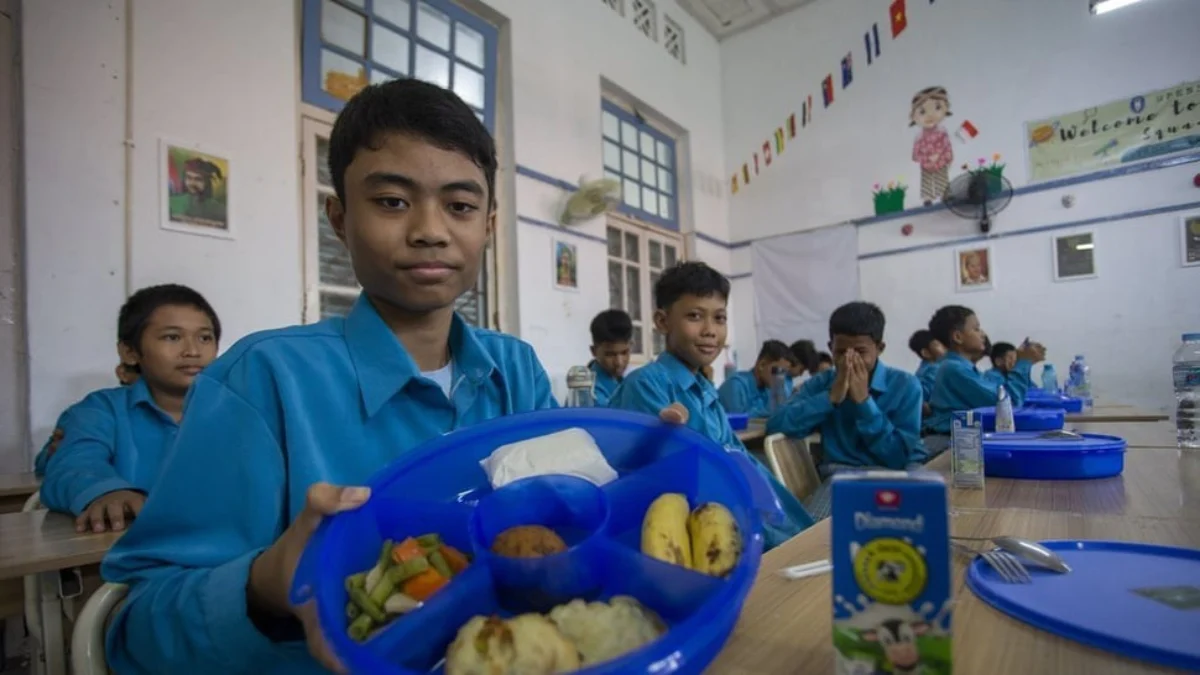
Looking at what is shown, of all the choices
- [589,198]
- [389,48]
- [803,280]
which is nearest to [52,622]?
[389,48]

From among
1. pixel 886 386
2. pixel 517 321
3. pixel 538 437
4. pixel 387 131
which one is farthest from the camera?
pixel 517 321

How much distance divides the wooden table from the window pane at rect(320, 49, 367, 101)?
11.5 ft

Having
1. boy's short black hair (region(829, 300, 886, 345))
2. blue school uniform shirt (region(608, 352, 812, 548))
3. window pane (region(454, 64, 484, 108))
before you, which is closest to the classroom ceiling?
window pane (region(454, 64, 484, 108))

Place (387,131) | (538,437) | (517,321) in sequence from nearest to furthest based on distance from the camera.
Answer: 1. (538,437)
2. (387,131)
3. (517,321)

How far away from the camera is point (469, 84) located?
417 cm

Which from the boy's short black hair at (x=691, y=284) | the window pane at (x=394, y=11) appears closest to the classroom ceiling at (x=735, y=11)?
the window pane at (x=394, y=11)

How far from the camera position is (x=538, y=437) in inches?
24.9

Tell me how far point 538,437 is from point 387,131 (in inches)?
18.9

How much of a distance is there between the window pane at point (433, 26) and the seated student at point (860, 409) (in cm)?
309

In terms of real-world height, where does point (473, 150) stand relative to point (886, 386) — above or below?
above

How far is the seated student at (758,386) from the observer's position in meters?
4.79

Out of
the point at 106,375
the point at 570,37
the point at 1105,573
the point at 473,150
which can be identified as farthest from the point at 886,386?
the point at 570,37

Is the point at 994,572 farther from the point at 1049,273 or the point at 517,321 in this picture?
the point at 1049,273

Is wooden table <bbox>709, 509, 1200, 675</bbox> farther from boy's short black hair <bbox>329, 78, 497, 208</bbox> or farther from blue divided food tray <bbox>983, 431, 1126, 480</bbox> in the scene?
→ boy's short black hair <bbox>329, 78, 497, 208</bbox>
